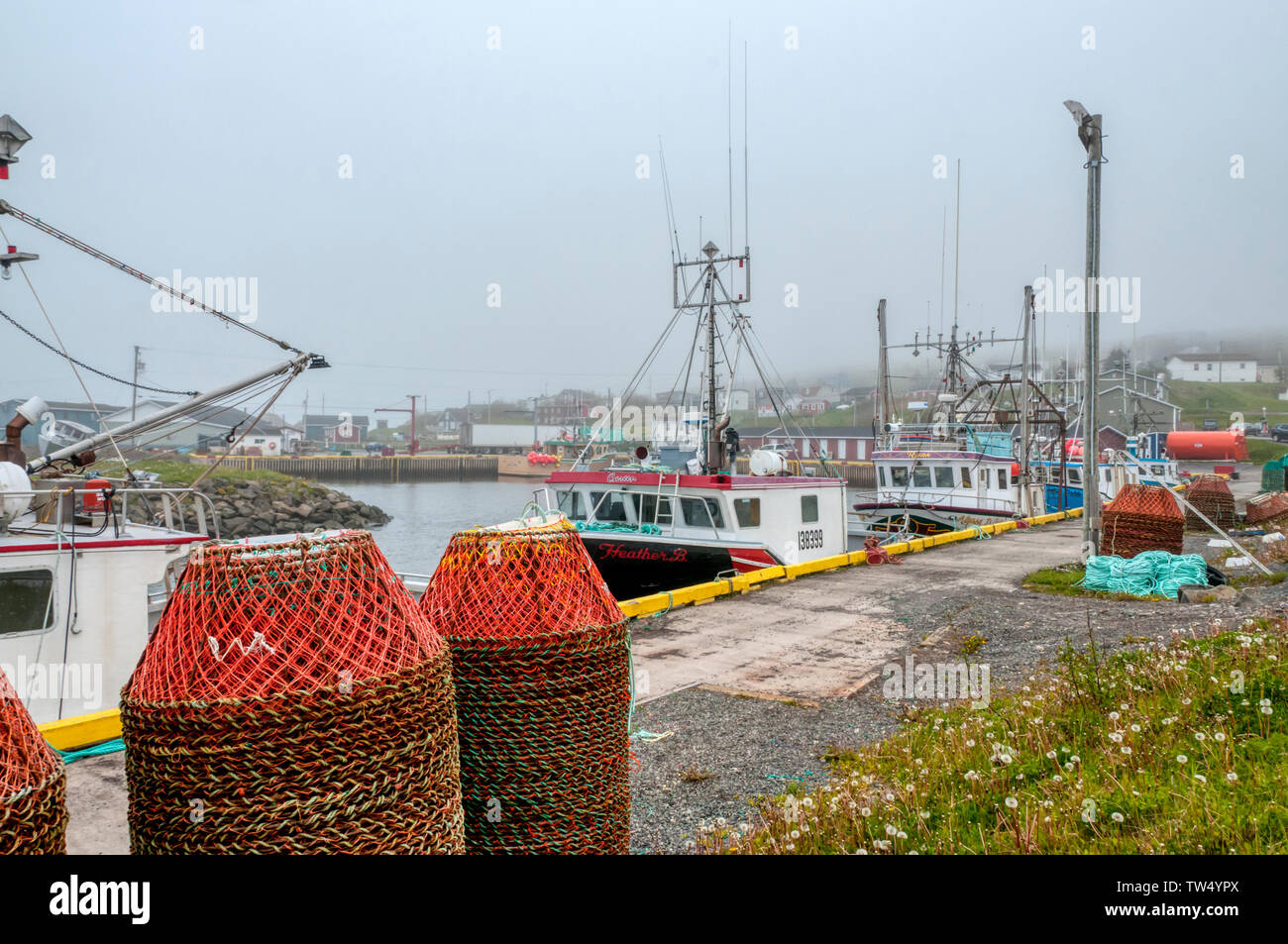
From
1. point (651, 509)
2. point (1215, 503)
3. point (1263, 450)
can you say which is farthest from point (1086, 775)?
point (1263, 450)

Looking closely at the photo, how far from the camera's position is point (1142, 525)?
14891 millimetres

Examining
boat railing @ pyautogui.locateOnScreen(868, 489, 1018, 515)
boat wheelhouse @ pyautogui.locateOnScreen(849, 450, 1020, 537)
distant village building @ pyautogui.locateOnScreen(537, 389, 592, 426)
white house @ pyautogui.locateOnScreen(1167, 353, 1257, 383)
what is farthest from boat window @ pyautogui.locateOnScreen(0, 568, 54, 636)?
white house @ pyautogui.locateOnScreen(1167, 353, 1257, 383)

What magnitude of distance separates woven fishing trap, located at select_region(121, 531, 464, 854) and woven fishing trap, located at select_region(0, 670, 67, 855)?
13.1 inches

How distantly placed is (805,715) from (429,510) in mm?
51204

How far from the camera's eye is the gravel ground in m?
5.78

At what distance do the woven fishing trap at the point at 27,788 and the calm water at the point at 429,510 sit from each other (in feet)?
58.6

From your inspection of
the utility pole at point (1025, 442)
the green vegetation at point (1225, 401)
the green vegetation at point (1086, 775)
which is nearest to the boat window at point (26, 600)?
the green vegetation at point (1086, 775)

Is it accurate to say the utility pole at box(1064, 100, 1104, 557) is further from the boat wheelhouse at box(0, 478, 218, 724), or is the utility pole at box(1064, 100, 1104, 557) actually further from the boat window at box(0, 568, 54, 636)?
the boat window at box(0, 568, 54, 636)

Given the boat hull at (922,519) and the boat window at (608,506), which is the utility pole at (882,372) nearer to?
the boat hull at (922,519)

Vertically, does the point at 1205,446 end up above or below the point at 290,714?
below

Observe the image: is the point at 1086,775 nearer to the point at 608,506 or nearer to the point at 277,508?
the point at 608,506
